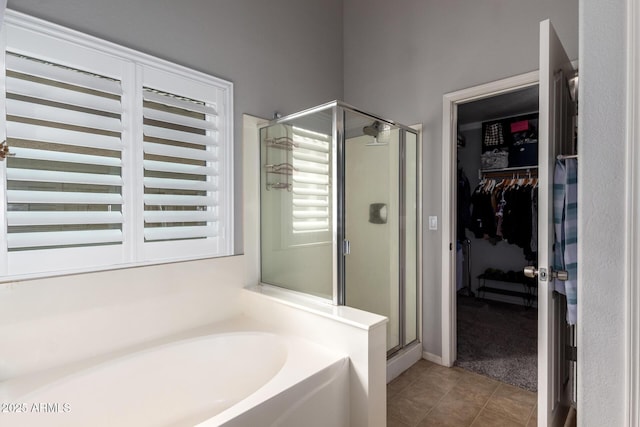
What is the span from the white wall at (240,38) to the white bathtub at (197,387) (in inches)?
27.5

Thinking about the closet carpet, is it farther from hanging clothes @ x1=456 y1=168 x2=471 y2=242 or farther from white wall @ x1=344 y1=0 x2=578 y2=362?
hanging clothes @ x1=456 y1=168 x2=471 y2=242

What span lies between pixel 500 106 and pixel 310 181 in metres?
2.91

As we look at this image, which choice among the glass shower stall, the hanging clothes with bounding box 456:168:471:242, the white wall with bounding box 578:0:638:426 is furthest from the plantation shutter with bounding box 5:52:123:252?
the hanging clothes with bounding box 456:168:471:242

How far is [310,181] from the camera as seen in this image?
2.11 meters

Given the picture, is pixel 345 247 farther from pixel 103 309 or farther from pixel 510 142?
pixel 510 142

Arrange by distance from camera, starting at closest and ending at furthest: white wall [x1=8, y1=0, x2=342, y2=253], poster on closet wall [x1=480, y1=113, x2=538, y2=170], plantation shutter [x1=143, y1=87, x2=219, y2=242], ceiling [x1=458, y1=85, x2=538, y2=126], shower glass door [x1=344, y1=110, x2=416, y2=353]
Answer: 1. white wall [x1=8, y1=0, x2=342, y2=253]
2. plantation shutter [x1=143, y1=87, x2=219, y2=242]
3. shower glass door [x1=344, y1=110, x2=416, y2=353]
4. ceiling [x1=458, y1=85, x2=538, y2=126]
5. poster on closet wall [x1=480, y1=113, x2=538, y2=170]

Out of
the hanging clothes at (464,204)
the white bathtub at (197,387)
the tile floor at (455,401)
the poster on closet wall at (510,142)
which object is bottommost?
the tile floor at (455,401)

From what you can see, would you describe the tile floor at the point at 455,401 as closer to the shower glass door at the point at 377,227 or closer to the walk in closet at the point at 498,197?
the shower glass door at the point at 377,227

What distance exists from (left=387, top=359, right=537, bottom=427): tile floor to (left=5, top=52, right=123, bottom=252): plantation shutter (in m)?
1.98

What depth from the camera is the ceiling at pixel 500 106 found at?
3.40 metres

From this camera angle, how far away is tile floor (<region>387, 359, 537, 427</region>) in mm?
1868

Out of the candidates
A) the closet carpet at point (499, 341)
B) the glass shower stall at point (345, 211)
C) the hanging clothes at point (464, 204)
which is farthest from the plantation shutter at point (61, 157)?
the hanging clothes at point (464, 204)

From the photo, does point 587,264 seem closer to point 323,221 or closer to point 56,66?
point 323,221

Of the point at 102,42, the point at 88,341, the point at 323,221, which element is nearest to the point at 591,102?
the point at 323,221
